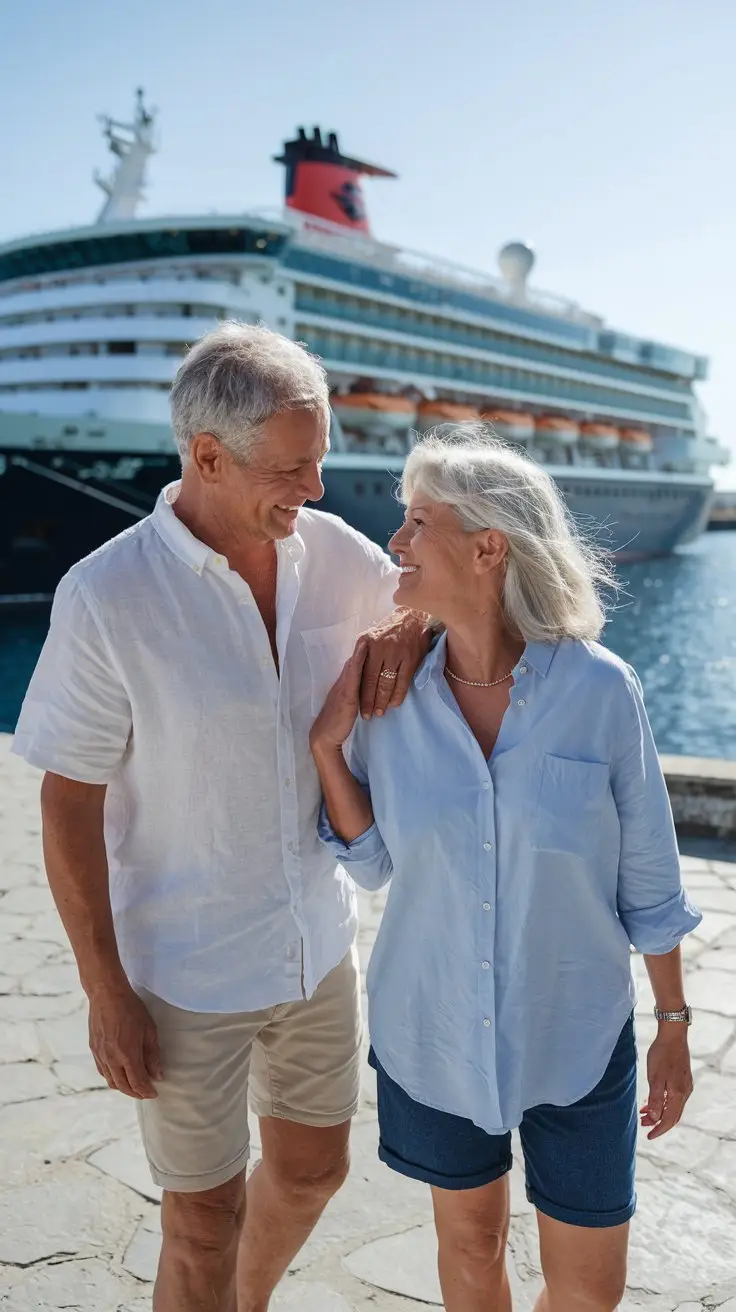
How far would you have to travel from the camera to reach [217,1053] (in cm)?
171

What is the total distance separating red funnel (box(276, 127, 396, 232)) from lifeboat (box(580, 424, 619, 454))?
379 inches

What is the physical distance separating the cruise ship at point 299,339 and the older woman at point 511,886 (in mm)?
12022

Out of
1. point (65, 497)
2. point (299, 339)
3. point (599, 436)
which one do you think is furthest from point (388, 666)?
point (599, 436)

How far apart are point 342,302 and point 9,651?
11875 mm

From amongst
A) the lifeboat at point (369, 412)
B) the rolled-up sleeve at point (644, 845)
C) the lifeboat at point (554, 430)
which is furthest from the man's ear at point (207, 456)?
the lifeboat at point (554, 430)

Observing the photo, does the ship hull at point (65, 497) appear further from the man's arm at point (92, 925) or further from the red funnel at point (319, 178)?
the man's arm at point (92, 925)

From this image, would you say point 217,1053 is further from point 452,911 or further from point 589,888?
point 589,888

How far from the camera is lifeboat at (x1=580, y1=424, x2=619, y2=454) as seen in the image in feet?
107

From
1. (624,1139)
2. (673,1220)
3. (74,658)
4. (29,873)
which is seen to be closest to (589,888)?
(624,1139)

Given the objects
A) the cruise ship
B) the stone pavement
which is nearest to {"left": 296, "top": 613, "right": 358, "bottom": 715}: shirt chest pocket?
the stone pavement

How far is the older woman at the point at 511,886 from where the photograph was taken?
4.99ft

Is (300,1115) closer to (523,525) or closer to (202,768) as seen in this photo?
(202,768)

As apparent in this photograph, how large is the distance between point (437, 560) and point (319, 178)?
1160 inches

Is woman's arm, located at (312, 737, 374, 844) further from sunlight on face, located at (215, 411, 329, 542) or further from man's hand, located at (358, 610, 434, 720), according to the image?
sunlight on face, located at (215, 411, 329, 542)
